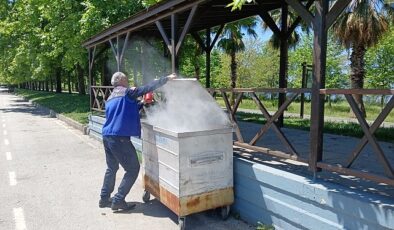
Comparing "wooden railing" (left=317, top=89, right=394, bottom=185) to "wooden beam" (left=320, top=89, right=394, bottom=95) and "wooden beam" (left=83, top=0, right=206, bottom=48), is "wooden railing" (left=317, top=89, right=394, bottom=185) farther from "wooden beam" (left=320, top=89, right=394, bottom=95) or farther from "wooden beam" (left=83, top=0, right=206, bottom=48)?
"wooden beam" (left=83, top=0, right=206, bottom=48)

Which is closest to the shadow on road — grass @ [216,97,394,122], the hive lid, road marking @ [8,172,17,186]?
grass @ [216,97,394,122]

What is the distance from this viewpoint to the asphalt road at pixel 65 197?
5.08 m

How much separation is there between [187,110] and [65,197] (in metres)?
2.70

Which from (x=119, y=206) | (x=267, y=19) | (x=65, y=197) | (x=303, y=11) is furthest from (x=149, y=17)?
(x=303, y=11)

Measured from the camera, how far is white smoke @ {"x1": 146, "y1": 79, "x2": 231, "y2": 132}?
4.91 metres

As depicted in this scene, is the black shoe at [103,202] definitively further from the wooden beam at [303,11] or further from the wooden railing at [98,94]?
the wooden railing at [98,94]

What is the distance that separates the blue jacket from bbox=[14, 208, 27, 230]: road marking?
5.21ft

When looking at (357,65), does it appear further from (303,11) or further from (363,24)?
(303,11)

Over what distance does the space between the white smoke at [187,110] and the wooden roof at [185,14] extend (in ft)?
5.41

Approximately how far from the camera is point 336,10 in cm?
395

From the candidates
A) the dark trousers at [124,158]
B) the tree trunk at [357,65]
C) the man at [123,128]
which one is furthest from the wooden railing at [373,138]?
the tree trunk at [357,65]

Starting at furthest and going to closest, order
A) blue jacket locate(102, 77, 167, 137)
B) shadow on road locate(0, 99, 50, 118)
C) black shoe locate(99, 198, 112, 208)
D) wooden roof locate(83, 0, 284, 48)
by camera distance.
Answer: shadow on road locate(0, 99, 50, 118), wooden roof locate(83, 0, 284, 48), black shoe locate(99, 198, 112, 208), blue jacket locate(102, 77, 167, 137)

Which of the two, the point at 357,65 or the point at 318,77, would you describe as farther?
the point at 357,65

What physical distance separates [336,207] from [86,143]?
9137 mm
